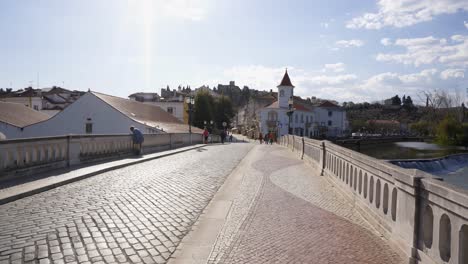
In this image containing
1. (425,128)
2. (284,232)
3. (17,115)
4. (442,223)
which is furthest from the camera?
(425,128)

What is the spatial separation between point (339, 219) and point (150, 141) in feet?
56.3

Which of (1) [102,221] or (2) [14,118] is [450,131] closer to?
(2) [14,118]

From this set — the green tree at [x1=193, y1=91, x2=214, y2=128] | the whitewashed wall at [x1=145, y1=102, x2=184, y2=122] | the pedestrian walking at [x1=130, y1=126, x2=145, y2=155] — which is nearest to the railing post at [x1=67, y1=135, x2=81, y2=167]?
the pedestrian walking at [x1=130, y1=126, x2=145, y2=155]

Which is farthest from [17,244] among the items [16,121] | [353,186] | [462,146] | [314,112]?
[314,112]

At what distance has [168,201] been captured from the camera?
8.23 meters

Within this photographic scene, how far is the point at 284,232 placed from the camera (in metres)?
6.14

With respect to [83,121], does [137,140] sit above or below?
below

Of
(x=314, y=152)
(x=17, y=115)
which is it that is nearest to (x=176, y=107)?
(x=17, y=115)

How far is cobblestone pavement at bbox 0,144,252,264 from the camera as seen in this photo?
4801 mm

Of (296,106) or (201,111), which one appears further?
(296,106)

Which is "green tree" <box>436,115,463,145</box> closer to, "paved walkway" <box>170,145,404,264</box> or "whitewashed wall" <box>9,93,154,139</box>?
"whitewashed wall" <box>9,93,154,139</box>

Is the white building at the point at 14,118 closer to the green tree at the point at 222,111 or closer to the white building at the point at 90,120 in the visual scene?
the white building at the point at 90,120

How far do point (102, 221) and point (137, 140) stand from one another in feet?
43.0

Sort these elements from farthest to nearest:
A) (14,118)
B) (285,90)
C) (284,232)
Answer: (285,90), (14,118), (284,232)
